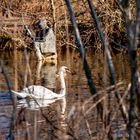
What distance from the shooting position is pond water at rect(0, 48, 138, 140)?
2939 millimetres

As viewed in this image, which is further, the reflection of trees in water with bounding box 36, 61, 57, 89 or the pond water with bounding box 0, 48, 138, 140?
the reflection of trees in water with bounding box 36, 61, 57, 89

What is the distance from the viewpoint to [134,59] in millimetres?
2213

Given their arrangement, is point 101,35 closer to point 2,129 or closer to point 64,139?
point 64,139

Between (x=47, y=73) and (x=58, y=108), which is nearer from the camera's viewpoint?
(x=58, y=108)

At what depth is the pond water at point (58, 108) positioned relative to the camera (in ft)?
9.64

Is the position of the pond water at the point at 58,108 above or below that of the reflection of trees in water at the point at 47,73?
below

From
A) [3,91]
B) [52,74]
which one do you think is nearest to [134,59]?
[3,91]

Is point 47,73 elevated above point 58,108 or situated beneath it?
elevated above

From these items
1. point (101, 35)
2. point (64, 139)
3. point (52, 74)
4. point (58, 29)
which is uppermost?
point (58, 29)

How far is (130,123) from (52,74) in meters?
12.6

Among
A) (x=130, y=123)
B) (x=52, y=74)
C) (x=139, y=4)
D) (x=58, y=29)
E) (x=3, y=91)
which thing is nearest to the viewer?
(x=139, y=4)

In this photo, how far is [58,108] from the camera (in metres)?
5.03

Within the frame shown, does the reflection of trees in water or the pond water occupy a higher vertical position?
the reflection of trees in water

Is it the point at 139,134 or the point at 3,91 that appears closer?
the point at 139,134
